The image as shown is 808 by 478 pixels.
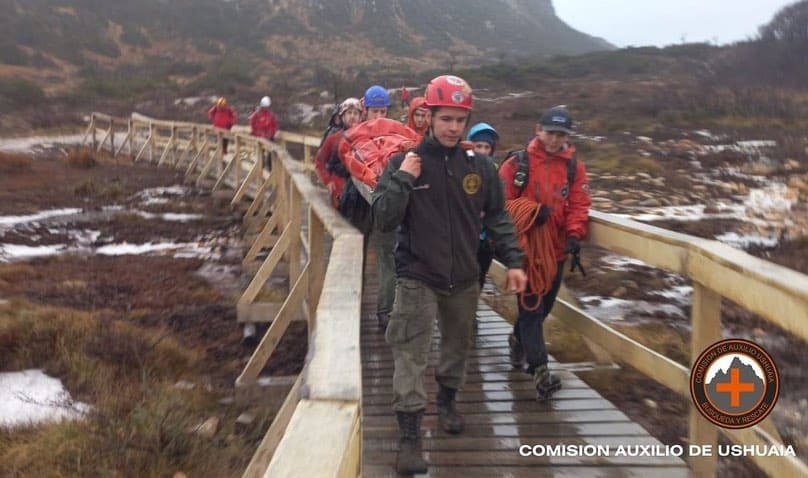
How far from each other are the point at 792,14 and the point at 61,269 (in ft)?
140

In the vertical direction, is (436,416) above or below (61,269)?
above

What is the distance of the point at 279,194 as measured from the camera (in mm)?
8594

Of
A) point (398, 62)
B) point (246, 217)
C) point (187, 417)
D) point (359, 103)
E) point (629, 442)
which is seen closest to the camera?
point (629, 442)

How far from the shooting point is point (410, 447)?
326cm

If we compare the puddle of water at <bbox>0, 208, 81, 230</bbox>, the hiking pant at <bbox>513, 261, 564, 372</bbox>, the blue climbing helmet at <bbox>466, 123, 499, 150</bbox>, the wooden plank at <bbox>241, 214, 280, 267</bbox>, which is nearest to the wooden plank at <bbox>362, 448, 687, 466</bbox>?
the hiking pant at <bbox>513, 261, 564, 372</bbox>

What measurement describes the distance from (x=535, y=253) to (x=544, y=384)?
0.72 m

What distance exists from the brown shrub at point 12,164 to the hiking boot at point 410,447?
15.5 metres

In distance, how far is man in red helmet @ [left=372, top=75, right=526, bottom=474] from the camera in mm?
3266

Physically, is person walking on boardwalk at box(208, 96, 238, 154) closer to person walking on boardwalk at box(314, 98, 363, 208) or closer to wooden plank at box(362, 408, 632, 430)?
person walking on boardwalk at box(314, 98, 363, 208)

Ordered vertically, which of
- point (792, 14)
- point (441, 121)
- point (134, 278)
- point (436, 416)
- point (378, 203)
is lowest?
point (134, 278)

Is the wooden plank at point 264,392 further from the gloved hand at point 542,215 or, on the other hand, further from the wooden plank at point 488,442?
the gloved hand at point 542,215

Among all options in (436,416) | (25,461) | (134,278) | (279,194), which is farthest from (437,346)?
(134,278)

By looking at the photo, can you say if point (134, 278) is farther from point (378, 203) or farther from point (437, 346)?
point (378, 203)

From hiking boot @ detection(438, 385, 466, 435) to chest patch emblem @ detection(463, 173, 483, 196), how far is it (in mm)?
1017
